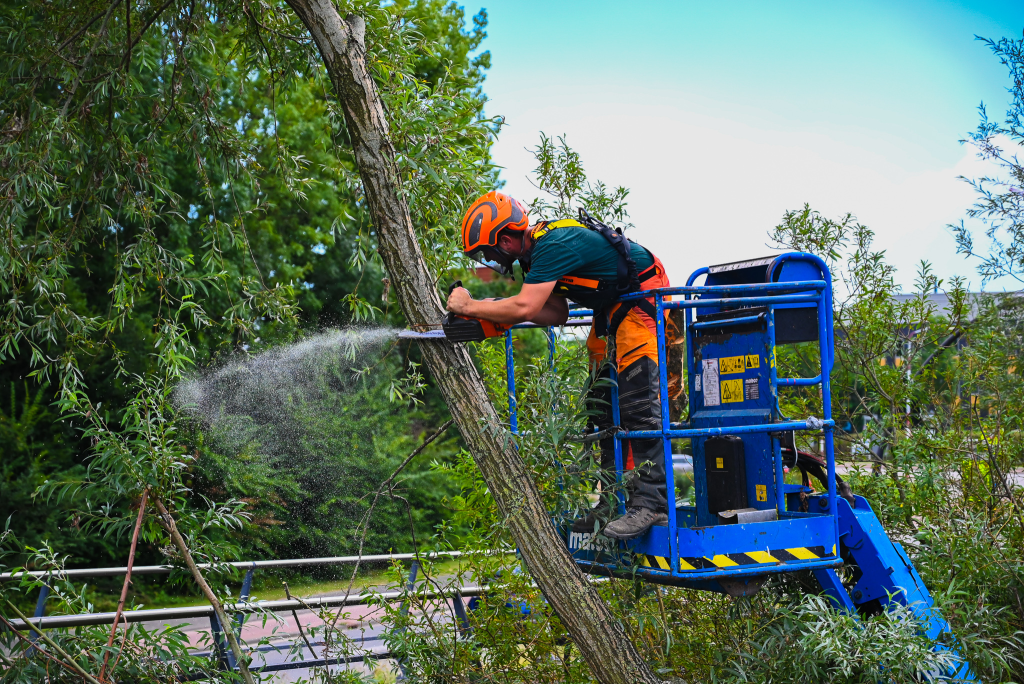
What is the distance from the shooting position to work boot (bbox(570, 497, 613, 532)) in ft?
13.3

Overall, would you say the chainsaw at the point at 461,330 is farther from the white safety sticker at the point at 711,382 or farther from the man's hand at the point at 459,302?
the white safety sticker at the point at 711,382

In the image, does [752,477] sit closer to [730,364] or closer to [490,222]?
[730,364]

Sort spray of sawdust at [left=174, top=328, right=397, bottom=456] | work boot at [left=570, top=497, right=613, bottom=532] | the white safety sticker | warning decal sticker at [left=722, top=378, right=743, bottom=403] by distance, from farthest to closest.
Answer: spray of sawdust at [left=174, top=328, right=397, bottom=456], the white safety sticker, warning decal sticker at [left=722, top=378, right=743, bottom=403], work boot at [left=570, top=497, right=613, bottom=532]

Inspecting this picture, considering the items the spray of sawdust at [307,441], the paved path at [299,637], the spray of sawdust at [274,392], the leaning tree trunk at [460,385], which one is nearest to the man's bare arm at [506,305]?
the leaning tree trunk at [460,385]

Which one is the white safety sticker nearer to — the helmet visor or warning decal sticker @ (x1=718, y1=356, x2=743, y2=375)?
warning decal sticker @ (x1=718, y1=356, x2=743, y2=375)

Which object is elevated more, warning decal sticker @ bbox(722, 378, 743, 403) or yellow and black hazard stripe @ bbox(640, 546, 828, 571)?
warning decal sticker @ bbox(722, 378, 743, 403)

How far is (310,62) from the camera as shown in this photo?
605 centimetres

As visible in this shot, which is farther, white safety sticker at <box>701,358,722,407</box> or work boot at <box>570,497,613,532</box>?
white safety sticker at <box>701,358,722,407</box>

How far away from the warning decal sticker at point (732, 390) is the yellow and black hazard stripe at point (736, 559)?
2.91 ft

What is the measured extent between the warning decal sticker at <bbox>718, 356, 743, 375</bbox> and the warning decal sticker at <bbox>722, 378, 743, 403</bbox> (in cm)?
6

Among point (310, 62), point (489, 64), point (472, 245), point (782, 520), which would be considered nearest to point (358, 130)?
point (472, 245)

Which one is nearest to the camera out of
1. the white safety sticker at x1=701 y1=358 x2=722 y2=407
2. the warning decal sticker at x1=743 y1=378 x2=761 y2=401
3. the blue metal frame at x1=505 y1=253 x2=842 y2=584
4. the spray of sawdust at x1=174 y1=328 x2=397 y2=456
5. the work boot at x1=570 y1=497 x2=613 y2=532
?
the blue metal frame at x1=505 y1=253 x2=842 y2=584

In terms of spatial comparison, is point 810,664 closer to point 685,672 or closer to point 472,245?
point 685,672

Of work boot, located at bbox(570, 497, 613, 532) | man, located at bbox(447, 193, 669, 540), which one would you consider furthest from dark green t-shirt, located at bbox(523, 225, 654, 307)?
work boot, located at bbox(570, 497, 613, 532)
